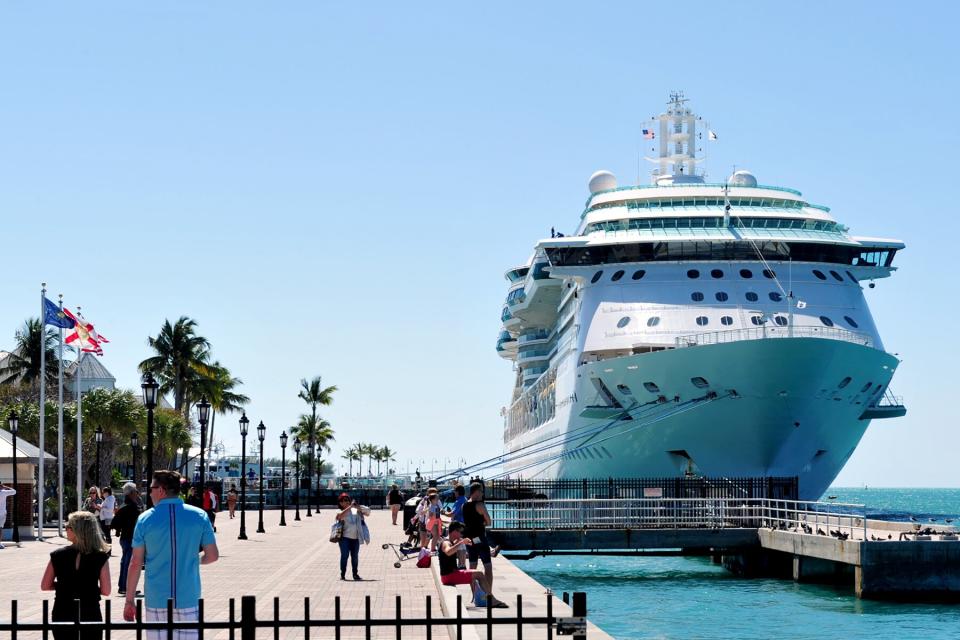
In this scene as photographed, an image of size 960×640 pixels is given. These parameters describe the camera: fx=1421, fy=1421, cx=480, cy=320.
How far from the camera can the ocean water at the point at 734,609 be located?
23359 millimetres

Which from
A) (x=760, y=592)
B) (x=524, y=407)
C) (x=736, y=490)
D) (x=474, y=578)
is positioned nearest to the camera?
(x=474, y=578)

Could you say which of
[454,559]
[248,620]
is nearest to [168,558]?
[248,620]

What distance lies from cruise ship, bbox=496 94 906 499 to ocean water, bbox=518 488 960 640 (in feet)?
25.6

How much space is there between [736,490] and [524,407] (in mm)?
36836

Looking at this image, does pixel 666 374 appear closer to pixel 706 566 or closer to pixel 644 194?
pixel 706 566

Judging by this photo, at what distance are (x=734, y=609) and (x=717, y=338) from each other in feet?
59.0

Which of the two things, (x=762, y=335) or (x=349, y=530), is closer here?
(x=349, y=530)

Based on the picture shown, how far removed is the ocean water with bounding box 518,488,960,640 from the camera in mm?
23359

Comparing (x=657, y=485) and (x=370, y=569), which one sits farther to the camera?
(x=657, y=485)

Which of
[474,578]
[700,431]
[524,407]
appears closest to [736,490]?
[700,431]

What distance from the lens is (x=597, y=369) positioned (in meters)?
46.5

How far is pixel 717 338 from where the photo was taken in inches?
1727

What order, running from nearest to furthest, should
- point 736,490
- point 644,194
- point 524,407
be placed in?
point 736,490
point 644,194
point 524,407

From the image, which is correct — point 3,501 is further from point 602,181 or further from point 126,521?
point 602,181
